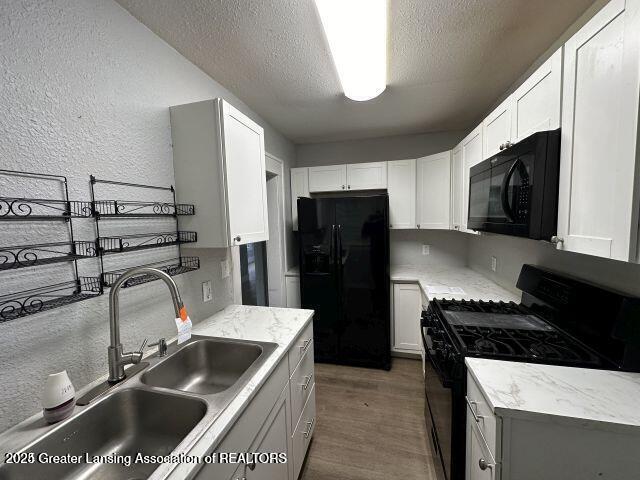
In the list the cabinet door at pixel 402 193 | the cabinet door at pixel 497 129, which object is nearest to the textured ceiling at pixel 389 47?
the cabinet door at pixel 497 129

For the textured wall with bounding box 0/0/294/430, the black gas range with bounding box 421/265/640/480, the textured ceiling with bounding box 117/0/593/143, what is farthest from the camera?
the textured ceiling with bounding box 117/0/593/143

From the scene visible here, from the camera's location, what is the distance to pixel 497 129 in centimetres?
159

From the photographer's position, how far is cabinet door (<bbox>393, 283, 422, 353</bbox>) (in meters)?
2.63

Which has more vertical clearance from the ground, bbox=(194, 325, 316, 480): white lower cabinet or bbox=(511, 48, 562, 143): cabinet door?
bbox=(511, 48, 562, 143): cabinet door

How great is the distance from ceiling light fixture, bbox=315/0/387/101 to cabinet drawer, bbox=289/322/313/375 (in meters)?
1.59

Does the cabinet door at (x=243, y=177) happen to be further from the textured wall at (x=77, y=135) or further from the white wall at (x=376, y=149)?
the white wall at (x=376, y=149)

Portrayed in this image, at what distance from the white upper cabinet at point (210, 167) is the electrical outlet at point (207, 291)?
1.19ft

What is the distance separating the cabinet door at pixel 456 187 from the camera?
227cm

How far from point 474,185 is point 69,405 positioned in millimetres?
2304

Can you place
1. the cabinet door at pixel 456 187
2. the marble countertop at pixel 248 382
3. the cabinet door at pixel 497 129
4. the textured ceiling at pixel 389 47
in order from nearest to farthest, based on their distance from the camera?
1. the marble countertop at pixel 248 382
2. the textured ceiling at pixel 389 47
3. the cabinet door at pixel 497 129
4. the cabinet door at pixel 456 187

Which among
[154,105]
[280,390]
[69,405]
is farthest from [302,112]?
[69,405]

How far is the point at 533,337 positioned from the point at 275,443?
134cm

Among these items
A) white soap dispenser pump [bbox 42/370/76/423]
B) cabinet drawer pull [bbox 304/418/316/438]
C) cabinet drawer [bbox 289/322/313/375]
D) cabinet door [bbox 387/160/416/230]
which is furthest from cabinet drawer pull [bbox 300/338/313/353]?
cabinet door [bbox 387/160/416/230]

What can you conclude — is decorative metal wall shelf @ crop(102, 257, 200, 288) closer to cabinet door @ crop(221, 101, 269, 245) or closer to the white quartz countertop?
cabinet door @ crop(221, 101, 269, 245)
